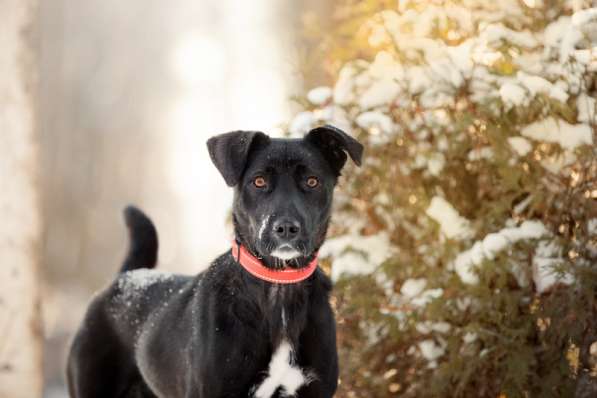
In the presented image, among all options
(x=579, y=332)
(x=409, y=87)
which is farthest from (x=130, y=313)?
(x=579, y=332)

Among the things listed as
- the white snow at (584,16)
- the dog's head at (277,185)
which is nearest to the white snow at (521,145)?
the white snow at (584,16)

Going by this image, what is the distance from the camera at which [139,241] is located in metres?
5.44

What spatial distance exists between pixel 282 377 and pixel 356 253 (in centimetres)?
208

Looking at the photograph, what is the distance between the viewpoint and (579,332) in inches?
189

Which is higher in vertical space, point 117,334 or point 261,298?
point 261,298

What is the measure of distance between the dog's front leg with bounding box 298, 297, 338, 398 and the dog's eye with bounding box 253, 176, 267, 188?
685 mm

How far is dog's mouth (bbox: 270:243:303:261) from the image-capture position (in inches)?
149

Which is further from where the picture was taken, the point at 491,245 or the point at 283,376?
the point at 491,245

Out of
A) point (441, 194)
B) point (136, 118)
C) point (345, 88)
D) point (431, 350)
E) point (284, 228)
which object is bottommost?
point (431, 350)

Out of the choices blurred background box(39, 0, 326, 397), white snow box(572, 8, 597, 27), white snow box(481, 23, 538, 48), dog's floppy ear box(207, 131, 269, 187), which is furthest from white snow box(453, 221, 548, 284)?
blurred background box(39, 0, 326, 397)

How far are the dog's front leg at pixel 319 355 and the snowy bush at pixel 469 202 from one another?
55.6 inches

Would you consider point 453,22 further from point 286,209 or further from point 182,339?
point 182,339

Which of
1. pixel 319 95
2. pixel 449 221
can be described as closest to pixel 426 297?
pixel 449 221

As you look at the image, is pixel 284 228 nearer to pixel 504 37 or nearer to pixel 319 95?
pixel 319 95
